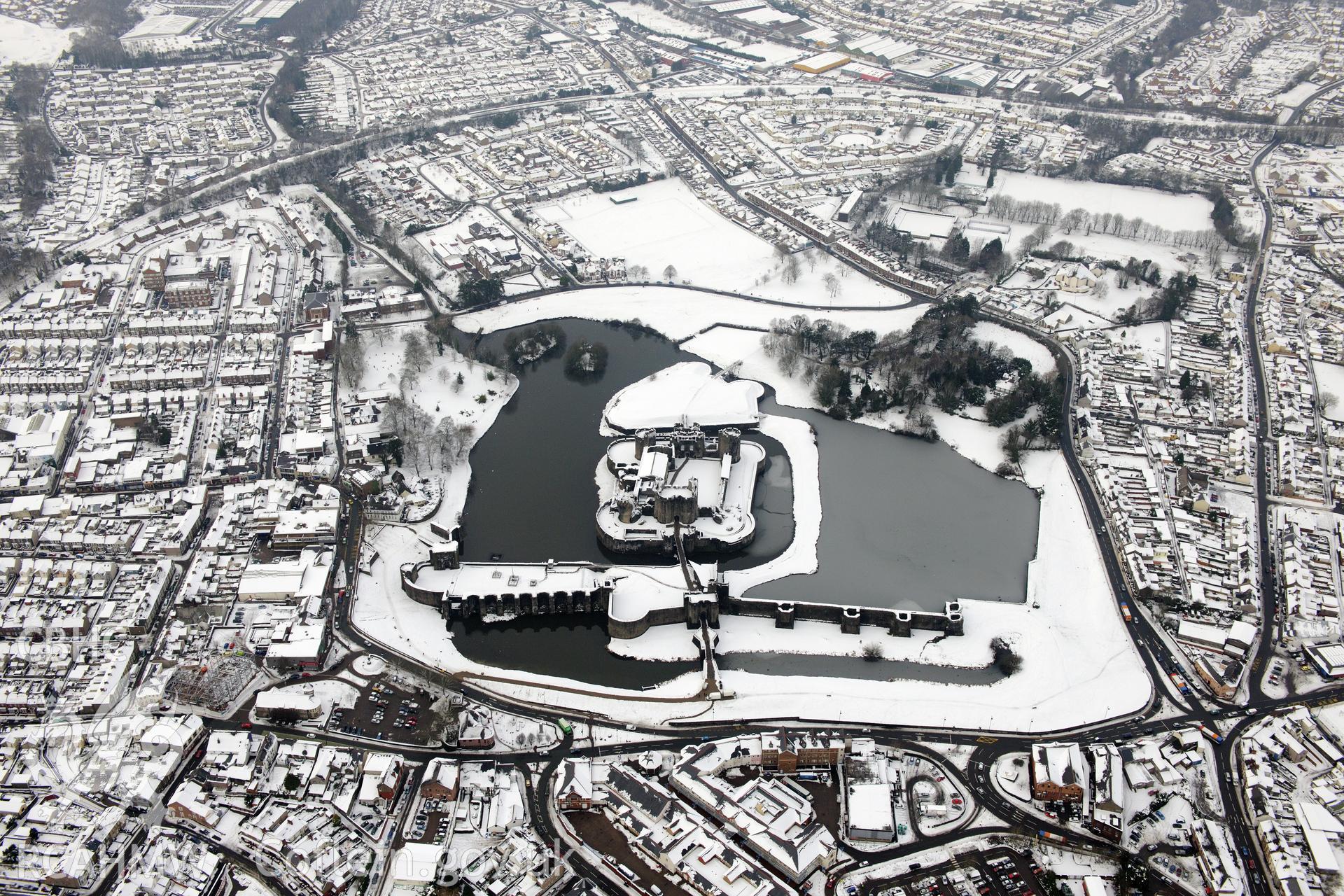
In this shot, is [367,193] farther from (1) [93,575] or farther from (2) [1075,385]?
(2) [1075,385]

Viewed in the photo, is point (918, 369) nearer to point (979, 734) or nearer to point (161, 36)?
point (979, 734)

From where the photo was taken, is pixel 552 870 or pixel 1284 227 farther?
pixel 1284 227

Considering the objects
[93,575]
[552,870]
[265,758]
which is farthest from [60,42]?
[552,870]

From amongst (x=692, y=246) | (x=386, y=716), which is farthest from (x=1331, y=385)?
(x=386, y=716)

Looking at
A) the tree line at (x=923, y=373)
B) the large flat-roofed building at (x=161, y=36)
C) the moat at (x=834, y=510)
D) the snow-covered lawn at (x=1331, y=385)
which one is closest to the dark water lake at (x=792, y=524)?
the moat at (x=834, y=510)

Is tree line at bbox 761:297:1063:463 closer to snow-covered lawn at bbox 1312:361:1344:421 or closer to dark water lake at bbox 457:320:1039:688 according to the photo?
dark water lake at bbox 457:320:1039:688

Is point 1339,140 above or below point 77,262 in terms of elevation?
above
